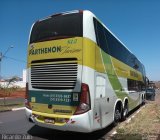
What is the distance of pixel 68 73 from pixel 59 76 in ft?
1.13

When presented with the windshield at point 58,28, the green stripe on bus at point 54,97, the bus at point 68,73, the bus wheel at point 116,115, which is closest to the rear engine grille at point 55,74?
the bus at point 68,73

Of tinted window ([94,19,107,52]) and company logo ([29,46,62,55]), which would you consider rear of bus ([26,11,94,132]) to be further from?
tinted window ([94,19,107,52])

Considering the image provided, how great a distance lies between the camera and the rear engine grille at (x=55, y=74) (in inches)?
316

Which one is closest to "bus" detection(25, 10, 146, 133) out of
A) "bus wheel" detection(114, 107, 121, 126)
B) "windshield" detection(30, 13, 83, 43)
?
"windshield" detection(30, 13, 83, 43)

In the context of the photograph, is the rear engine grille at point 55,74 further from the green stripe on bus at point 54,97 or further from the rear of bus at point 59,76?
the green stripe on bus at point 54,97

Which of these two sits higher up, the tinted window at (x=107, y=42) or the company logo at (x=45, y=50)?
the tinted window at (x=107, y=42)

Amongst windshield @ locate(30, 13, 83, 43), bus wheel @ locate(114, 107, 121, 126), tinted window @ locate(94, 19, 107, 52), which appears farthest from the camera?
bus wheel @ locate(114, 107, 121, 126)

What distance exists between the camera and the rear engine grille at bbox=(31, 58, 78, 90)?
26.3 feet

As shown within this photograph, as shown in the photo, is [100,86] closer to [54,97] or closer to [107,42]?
[54,97]

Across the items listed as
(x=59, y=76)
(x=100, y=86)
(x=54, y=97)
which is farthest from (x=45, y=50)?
(x=100, y=86)

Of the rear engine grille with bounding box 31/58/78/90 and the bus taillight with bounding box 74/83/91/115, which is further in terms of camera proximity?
the rear engine grille with bounding box 31/58/78/90

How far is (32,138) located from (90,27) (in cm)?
404

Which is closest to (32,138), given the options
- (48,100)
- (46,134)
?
(46,134)

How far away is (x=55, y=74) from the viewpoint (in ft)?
27.3
